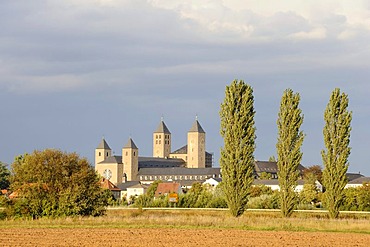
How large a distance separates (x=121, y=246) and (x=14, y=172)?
24995 millimetres

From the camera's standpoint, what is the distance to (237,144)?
56.3 m

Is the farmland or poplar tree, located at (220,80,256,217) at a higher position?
poplar tree, located at (220,80,256,217)

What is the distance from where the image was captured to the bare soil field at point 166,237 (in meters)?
31.7

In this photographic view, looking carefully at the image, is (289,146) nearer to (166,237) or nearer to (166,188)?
(166,237)

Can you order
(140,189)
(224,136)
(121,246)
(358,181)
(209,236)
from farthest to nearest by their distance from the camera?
(140,189) < (358,181) < (224,136) < (209,236) < (121,246)

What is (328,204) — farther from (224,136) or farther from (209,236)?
(209,236)

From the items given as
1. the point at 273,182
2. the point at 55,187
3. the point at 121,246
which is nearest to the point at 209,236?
the point at 121,246

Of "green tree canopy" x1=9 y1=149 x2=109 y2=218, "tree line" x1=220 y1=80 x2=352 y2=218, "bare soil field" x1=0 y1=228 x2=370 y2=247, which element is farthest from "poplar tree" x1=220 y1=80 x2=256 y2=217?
"bare soil field" x1=0 y1=228 x2=370 y2=247

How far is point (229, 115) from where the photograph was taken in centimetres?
5734

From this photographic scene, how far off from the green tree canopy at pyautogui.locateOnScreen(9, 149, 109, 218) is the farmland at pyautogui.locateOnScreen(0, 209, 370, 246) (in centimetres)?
415

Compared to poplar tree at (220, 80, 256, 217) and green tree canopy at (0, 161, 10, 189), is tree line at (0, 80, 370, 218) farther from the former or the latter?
green tree canopy at (0, 161, 10, 189)

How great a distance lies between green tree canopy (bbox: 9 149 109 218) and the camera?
169ft

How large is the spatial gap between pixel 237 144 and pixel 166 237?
2222 centimetres

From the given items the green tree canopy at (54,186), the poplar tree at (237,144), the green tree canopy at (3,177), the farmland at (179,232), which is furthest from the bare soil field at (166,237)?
the green tree canopy at (3,177)
